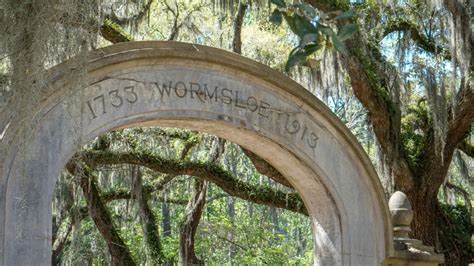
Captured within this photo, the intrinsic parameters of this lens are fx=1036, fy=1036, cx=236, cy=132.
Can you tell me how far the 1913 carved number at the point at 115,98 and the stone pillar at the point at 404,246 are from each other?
2.89 m

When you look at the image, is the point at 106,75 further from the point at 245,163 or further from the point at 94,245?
the point at 245,163

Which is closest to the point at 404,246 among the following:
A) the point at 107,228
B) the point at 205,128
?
the point at 205,128

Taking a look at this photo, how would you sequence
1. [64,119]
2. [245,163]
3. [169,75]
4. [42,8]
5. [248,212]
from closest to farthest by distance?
1. [42,8]
2. [64,119]
3. [169,75]
4. [245,163]
5. [248,212]

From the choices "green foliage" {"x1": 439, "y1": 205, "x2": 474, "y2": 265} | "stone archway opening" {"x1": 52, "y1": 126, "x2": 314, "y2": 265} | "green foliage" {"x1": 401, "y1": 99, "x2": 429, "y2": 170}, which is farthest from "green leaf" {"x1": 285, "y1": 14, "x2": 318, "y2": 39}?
"green foliage" {"x1": 439, "y1": 205, "x2": 474, "y2": 265}

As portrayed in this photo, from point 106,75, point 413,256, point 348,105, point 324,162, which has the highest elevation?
point 348,105

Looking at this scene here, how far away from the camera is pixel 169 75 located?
845cm

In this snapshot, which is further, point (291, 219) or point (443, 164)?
point (291, 219)

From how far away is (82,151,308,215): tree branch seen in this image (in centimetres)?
1311

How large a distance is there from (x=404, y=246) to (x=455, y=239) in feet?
12.6

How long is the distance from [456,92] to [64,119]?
606 centimetres

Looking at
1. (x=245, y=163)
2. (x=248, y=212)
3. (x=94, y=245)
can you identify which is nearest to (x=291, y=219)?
(x=248, y=212)

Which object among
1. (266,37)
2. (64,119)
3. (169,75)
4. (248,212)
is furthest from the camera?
(248,212)

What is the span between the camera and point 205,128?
8.86m

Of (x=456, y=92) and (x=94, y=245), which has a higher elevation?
(x=456, y=92)
